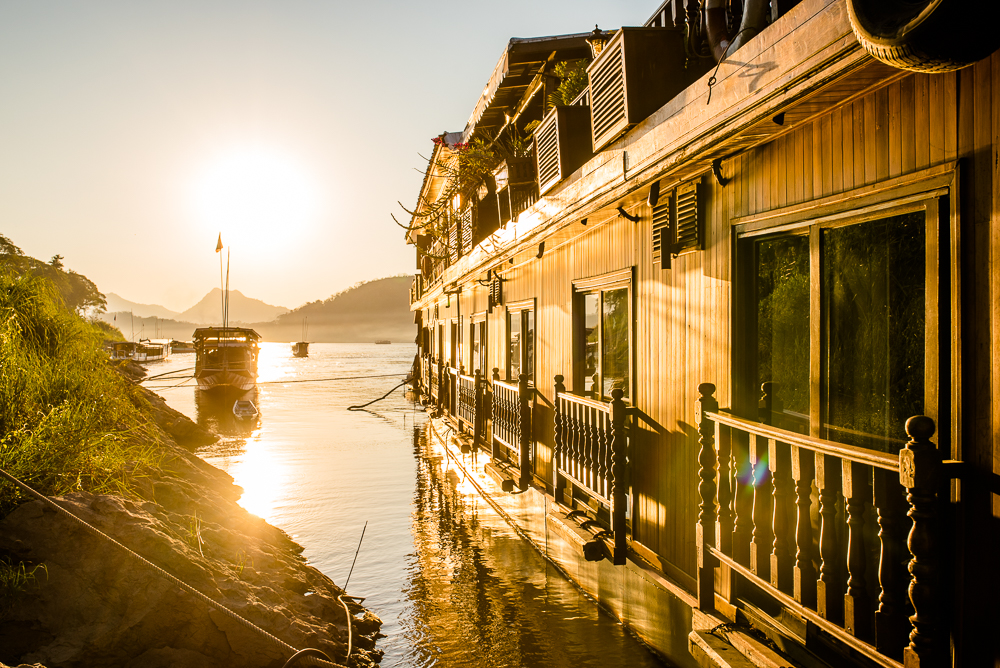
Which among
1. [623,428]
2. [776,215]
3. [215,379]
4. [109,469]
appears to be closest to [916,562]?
[776,215]

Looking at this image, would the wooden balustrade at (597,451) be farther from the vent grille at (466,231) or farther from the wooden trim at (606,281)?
the vent grille at (466,231)

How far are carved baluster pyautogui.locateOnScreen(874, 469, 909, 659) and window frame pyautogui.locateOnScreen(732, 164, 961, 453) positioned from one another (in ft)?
1.10

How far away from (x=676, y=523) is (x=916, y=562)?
236 cm

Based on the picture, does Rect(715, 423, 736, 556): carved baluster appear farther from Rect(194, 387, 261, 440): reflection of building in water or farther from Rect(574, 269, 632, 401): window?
Rect(194, 387, 261, 440): reflection of building in water

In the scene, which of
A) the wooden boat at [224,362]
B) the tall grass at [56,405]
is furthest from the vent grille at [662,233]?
the wooden boat at [224,362]

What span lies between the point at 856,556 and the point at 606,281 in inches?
146

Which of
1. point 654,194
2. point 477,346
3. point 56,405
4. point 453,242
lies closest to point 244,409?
point 453,242

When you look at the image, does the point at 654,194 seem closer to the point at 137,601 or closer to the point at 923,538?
the point at 923,538

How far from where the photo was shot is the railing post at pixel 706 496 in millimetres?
3709

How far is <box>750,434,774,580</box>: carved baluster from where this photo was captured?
3.27 metres

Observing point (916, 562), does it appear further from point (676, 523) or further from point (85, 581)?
point (85, 581)

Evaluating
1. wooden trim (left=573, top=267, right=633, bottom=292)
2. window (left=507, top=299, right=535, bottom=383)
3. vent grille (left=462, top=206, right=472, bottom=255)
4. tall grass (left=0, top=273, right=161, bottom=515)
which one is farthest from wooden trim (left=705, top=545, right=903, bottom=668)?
vent grille (left=462, top=206, right=472, bottom=255)

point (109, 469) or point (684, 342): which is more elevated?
point (684, 342)

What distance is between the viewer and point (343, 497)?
1130 centimetres
